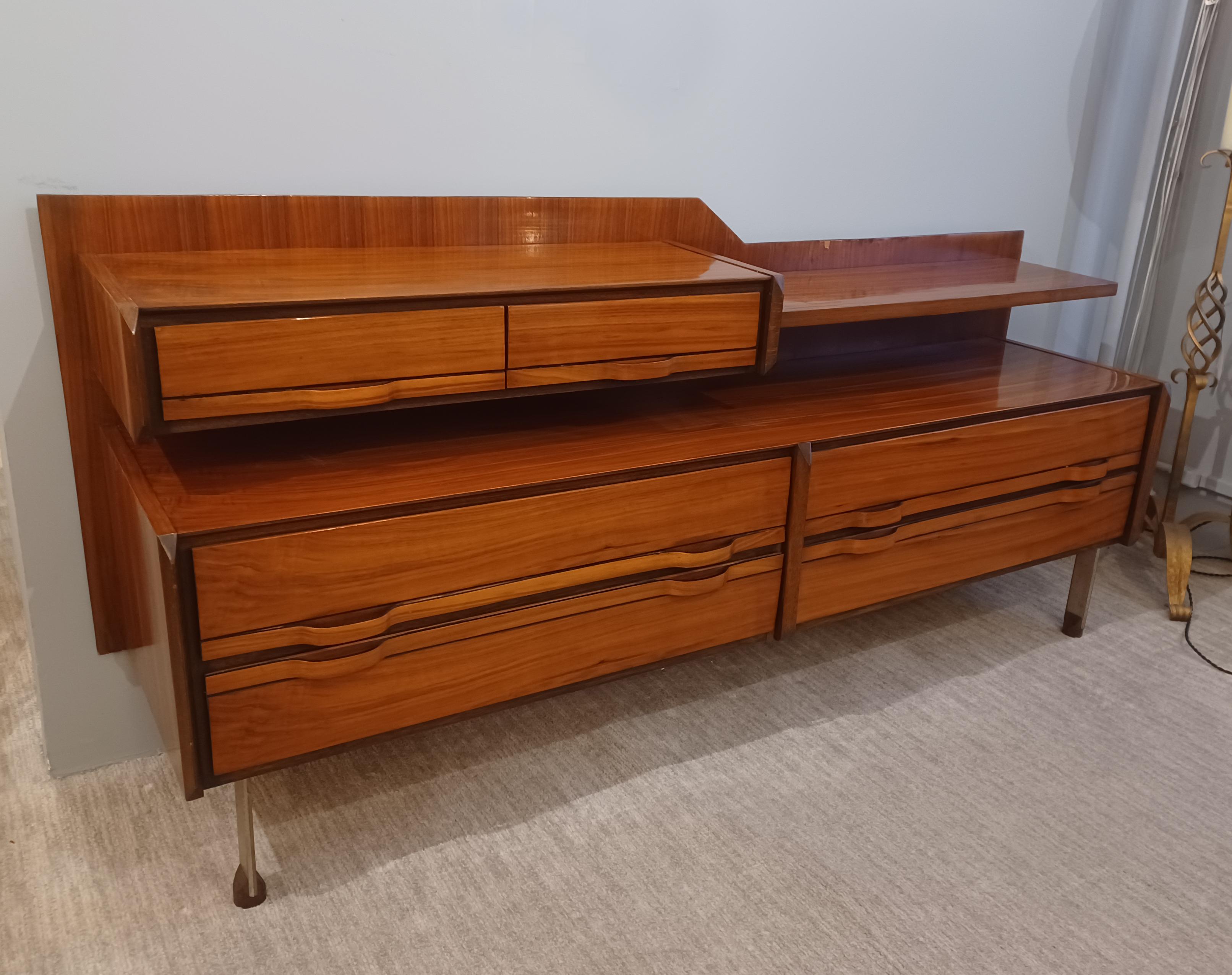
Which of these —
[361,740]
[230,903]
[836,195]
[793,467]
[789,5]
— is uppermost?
[789,5]

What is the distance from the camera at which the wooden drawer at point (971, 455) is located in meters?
1.67

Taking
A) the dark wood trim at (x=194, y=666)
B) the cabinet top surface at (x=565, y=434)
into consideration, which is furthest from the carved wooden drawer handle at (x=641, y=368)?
the dark wood trim at (x=194, y=666)

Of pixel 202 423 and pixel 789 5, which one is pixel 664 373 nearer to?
pixel 202 423

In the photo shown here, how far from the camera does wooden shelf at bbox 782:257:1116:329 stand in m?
1.69

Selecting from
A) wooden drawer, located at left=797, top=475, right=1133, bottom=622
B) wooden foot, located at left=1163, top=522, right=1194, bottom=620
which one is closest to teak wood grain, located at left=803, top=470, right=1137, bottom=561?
wooden drawer, located at left=797, top=475, right=1133, bottom=622

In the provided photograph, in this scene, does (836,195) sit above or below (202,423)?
above

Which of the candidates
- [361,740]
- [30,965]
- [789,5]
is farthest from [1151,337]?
[30,965]

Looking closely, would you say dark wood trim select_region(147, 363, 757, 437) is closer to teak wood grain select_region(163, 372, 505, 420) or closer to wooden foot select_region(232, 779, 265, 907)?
teak wood grain select_region(163, 372, 505, 420)

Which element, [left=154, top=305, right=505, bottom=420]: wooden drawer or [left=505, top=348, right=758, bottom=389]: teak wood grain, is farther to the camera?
[left=505, top=348, right=758, bottom=389]: teak wood grain

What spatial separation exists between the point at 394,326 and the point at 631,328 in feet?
1.14

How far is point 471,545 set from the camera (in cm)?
134

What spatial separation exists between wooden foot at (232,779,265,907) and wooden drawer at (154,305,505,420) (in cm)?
51

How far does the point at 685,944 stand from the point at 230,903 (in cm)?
62

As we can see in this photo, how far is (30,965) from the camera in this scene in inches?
50.9
